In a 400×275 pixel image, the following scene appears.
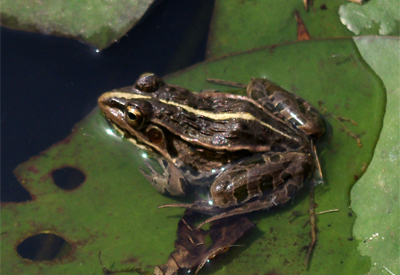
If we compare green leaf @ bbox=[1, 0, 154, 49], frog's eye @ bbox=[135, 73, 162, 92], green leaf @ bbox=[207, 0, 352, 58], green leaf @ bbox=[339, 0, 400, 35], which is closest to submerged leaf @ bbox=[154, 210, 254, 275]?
frog's eye @ bbox=[135, 73, 162, 92]

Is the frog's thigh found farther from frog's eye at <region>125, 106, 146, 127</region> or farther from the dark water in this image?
the dark water

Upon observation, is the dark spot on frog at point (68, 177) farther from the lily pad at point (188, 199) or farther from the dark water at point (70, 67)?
the dark water at point (70, 67)

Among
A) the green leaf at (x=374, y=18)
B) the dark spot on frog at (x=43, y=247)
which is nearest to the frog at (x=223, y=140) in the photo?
the dark spot on frog at (x=43, y=247)

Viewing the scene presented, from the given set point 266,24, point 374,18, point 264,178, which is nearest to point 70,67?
point 266,24

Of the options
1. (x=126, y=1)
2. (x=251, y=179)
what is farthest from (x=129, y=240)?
(x=126, y=1)

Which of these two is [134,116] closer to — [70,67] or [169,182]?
[169,182]

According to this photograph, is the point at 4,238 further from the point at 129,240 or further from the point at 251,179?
the point at 251,179
